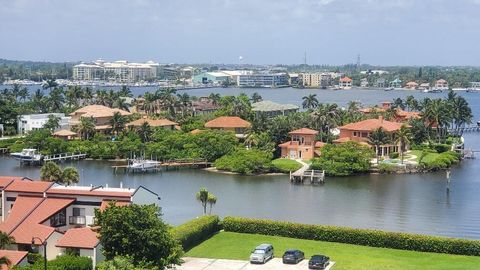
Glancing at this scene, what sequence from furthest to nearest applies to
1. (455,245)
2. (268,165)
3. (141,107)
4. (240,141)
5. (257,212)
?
(141,107) < (240,141) < (268,165) < (257,212) < (455,245)

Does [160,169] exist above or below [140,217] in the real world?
below

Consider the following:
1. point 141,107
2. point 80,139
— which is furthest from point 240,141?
point 141,107

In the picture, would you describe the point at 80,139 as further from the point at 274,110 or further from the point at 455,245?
the point at 455,245

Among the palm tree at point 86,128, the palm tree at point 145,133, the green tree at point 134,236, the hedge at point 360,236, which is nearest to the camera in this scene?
the green tree at point 134,236

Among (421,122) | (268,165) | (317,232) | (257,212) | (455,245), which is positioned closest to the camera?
(455,245)

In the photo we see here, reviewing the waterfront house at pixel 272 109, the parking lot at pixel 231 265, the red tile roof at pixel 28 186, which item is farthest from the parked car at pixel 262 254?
the waterfront house at pixel 272 109

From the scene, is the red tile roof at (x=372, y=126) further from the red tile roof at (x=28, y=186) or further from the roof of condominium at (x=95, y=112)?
the red tile roof at (x=28, y=186)

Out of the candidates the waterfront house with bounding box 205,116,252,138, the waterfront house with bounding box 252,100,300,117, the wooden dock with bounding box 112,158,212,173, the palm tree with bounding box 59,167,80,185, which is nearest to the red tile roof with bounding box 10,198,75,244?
the palm tree with bounding box 59,167,80,185
